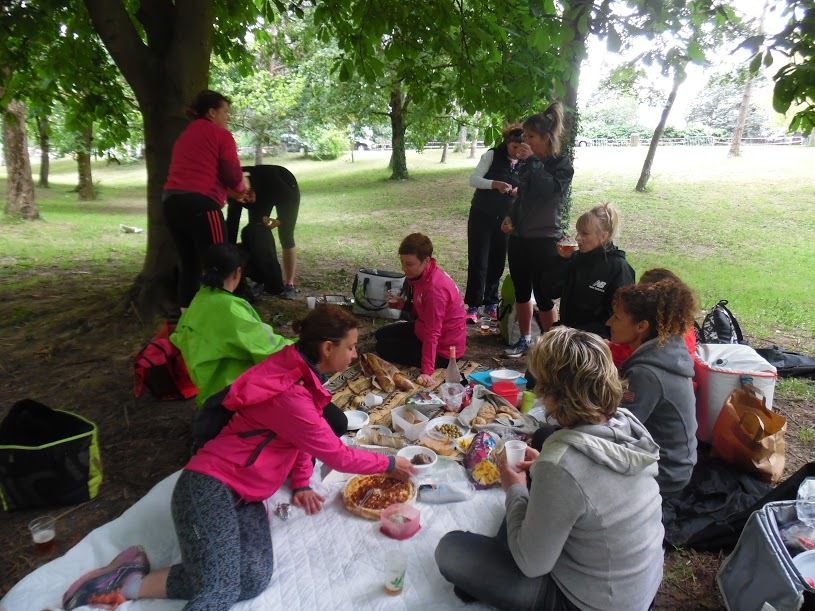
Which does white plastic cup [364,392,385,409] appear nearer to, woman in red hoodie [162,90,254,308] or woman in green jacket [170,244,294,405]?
woman in green jacket [170,244,294,405]

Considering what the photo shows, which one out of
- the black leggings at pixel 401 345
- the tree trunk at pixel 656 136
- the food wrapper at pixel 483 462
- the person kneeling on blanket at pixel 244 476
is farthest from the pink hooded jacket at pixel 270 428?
the tree trunk at pixel 656 136

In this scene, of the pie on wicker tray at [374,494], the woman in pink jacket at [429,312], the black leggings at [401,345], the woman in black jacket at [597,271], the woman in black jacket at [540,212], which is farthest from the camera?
the black leggings at [401,345]

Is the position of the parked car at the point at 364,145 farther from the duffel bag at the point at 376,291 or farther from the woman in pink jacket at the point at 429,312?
the woman in pink jacket at the point at 429,312

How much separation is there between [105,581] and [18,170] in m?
13.3

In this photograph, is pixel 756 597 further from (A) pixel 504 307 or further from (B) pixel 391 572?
(A) pixel 504 307

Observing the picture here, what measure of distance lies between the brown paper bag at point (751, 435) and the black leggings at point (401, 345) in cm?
206

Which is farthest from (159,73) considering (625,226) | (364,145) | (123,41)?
(364,145)

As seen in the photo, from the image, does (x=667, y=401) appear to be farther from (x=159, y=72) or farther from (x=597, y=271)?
(x=159, y=72)

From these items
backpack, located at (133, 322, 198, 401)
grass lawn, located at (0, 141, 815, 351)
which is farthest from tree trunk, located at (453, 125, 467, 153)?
backpack, located at (133, 322, 198, 401)

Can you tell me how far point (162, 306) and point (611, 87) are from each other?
1558 centimetres

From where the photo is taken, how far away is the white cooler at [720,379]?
10.5ft

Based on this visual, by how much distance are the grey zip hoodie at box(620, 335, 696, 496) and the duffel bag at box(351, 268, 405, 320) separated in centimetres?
333

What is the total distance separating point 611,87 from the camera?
16484 millimetres

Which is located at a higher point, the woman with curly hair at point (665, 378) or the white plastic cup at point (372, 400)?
the woman with curly hair at point (665, 378)
